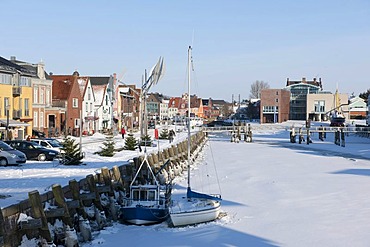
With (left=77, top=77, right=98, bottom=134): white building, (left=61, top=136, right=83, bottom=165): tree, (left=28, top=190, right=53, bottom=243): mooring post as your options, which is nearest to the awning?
(left=77, top=77, right=98, bottom=134): white building

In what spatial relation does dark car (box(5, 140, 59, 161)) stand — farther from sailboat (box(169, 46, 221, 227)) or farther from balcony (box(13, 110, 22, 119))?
balcony (box(13, 110, 22, 119))

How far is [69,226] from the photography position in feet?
49.7

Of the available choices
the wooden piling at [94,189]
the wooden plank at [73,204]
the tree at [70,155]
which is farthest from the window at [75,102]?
the wooden plank at [73,204]

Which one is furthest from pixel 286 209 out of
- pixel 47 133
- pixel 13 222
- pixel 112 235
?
pixel 47 133

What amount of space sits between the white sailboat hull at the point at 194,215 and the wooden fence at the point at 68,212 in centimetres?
248

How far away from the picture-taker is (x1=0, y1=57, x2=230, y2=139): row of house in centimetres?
5288

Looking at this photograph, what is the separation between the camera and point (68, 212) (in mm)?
15281

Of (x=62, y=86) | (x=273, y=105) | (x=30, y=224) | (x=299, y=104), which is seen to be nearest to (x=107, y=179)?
(x=30, y=224)

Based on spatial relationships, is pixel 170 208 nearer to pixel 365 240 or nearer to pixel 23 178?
pixel 365 240

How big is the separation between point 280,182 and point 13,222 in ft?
60.4

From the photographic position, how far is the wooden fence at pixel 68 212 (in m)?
13.1

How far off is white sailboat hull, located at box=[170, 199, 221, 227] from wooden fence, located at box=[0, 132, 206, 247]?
8.14ft

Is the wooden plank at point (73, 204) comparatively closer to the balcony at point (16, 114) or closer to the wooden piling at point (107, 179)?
the wooden piling at point (107, 179)

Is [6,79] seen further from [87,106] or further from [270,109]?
[270,109]
